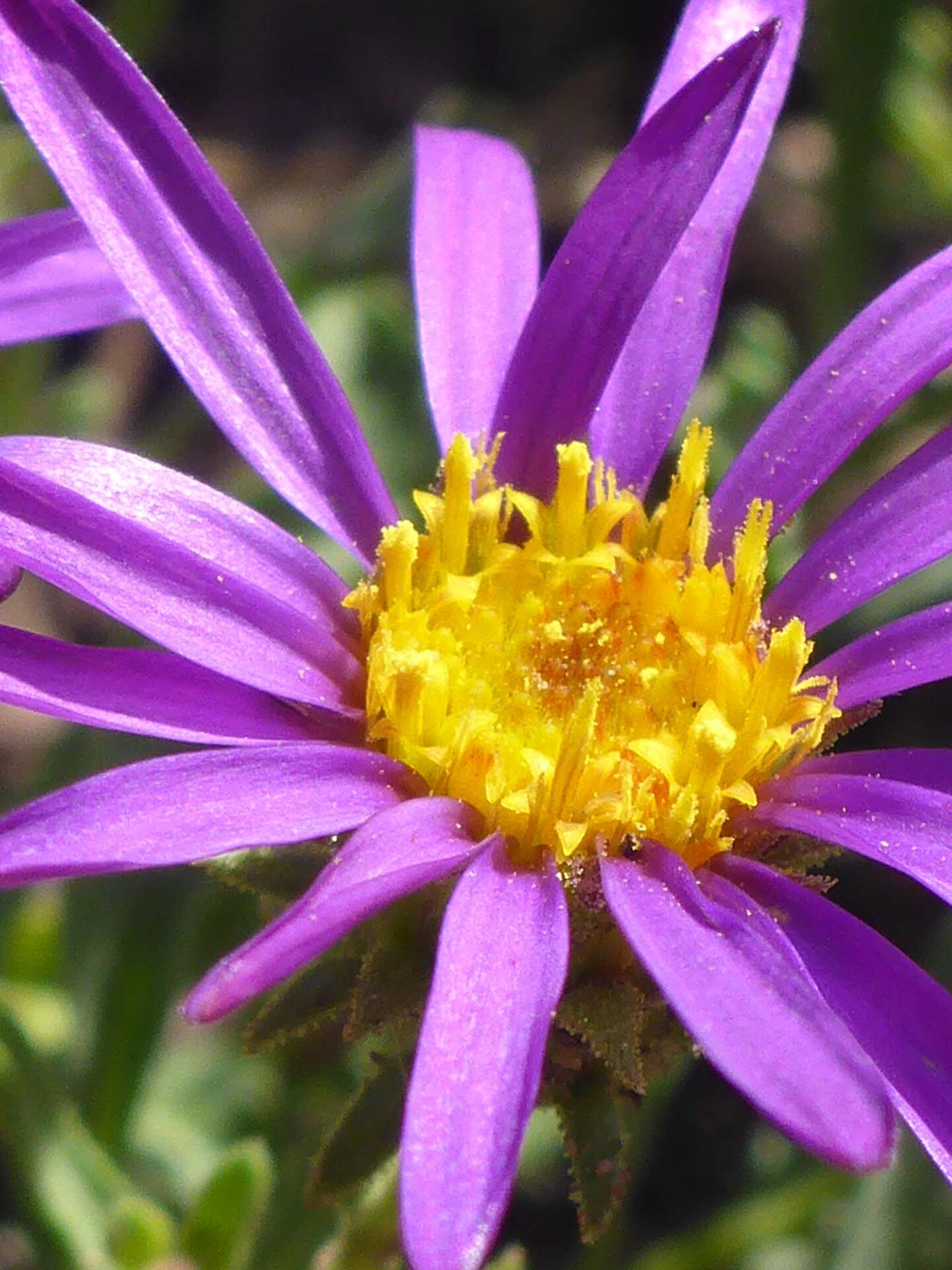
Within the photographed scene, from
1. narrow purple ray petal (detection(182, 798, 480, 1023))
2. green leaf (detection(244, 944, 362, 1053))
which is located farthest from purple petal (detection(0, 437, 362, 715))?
green leaf (detection(244, 944, 362, 1053))

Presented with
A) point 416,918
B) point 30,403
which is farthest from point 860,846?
→ point 30,403

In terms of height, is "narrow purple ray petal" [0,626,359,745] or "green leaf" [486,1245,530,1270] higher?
"narrow purple ray petal" [0,626,359,745]

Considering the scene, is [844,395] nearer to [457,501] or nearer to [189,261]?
[457,501]

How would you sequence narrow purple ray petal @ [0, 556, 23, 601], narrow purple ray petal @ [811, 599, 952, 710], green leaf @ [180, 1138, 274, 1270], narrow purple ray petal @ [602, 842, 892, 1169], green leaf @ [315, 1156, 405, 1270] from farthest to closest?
green leaf @ [180, 1138, 274, 1270] < green leaf @ [315, 1156, 405, 1270] < narrow purple ray petal @ [811, 599, 952, 710] < narrow purple ray petal @ [0, 556, 23, 601] < narrow purple ray petal @ [602, 842, 892, 1169]

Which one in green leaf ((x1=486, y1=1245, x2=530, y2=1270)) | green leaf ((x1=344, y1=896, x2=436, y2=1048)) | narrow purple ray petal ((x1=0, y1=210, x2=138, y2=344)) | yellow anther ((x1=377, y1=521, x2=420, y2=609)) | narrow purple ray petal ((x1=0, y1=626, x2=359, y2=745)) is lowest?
green leaf ((x1=486, y1=1245, x2=530, y2=1270))

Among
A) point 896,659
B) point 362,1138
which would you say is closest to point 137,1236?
point 362,1138

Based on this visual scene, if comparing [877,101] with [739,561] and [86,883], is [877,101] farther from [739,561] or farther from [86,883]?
[86,883]

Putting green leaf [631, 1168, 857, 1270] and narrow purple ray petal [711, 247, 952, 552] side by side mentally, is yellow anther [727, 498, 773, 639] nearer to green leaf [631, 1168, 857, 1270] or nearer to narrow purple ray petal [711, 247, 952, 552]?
narrow purple ray petal [711, 247, 952, 552]
